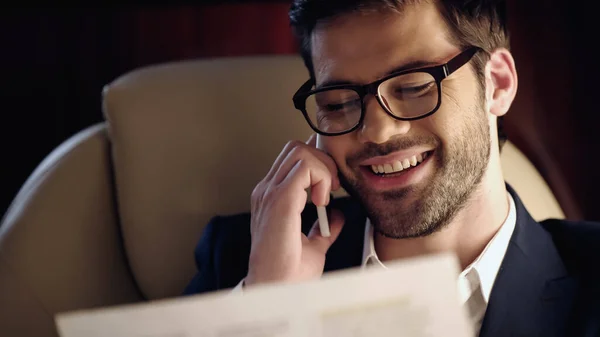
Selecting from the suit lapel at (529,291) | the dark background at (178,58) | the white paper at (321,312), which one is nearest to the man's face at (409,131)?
the suit lapel at (529,291)

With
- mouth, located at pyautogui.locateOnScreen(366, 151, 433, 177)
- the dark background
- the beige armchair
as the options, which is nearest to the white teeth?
mouth, located at pyautogui.locateOnScreen(366, 151, 433, 177)

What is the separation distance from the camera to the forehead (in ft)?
2.97

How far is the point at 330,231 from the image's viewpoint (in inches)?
41.5

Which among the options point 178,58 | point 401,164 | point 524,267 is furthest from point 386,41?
point 178,58

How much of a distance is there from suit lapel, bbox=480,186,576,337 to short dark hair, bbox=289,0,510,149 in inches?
10.7

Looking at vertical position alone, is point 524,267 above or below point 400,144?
below

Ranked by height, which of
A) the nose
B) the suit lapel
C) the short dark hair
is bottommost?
the suit lapel

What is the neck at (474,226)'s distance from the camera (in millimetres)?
993

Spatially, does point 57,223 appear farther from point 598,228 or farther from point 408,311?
point 598,228

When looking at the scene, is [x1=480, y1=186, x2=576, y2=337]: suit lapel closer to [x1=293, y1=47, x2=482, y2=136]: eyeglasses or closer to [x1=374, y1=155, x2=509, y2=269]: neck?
[x1=374, y1=155, x2=509, y2=269]: neck

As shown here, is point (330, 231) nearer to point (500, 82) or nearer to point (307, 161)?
point (307, 161)

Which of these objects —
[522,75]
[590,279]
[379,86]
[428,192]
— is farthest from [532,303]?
[522,75]

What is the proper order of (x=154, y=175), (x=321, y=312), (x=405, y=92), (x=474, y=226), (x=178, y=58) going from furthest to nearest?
(x=178, y=58), (x=154, y=175), (x=474, y=226), (x=405, y=92), (x=321, y=312)

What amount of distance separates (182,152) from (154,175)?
0.07 metres
